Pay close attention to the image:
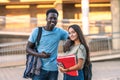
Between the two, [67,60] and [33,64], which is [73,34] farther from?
[33,64]

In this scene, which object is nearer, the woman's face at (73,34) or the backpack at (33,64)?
the woman's face at (73,34)

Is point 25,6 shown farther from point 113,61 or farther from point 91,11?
point 113,61

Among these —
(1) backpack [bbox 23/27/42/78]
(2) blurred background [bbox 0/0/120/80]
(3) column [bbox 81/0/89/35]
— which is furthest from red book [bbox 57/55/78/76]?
(3) column [bbox 81/0/89/35]

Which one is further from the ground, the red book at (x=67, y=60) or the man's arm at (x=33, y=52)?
the man's arm at (x=33, y=52)

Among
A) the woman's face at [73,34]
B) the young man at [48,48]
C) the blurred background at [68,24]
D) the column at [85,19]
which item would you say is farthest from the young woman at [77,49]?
the column at [85,19]

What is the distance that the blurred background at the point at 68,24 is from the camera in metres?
16.0

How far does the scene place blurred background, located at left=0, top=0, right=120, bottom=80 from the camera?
15965 millimetres

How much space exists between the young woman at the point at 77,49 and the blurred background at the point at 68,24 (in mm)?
6901

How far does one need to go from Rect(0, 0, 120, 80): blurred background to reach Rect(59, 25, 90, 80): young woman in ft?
22.6

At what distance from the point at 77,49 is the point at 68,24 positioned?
14846mm

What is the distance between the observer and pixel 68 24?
19.1m

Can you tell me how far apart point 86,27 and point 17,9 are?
9.32 meters

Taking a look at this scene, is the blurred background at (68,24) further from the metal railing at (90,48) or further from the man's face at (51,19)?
the man's face at (51,19)

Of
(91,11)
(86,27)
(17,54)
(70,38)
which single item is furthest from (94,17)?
(70,38)
